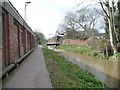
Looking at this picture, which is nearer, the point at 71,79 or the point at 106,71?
the point at 71,79

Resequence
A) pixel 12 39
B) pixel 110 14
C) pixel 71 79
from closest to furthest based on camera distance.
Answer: pixel 71 79
pixel 12 39
pixel 110 14

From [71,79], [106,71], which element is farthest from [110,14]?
[71,79]

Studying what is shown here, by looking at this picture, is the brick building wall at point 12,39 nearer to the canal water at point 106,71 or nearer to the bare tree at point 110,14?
the canal water at point 106,71

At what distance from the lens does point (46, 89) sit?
8305 mm

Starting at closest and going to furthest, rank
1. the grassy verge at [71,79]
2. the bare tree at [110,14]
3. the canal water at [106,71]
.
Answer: the grassy verge at [71,79]
the canal water at [106,71]
the bare tree at [110,14]

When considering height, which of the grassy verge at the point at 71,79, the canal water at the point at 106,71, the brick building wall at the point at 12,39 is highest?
the brick building wall at the point at 12,39

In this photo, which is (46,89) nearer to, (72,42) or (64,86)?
(64,86)

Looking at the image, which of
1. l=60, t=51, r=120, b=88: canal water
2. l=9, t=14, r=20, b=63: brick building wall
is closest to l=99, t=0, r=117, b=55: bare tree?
l=60, t=51, r=120, b=88: canal water

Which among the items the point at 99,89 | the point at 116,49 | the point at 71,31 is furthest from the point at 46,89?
the point at 71,31

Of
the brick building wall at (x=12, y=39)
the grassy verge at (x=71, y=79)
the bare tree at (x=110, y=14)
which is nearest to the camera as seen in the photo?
the grassy verge at (x=71, y=79)

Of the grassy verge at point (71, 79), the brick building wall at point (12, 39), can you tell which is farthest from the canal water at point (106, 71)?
the brick building wall at point (12, 39)

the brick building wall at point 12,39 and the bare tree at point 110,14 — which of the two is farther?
the bare tree at point 110,14

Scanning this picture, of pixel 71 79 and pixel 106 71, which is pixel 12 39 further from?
pixel 106 71

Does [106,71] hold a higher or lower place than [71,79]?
lower
